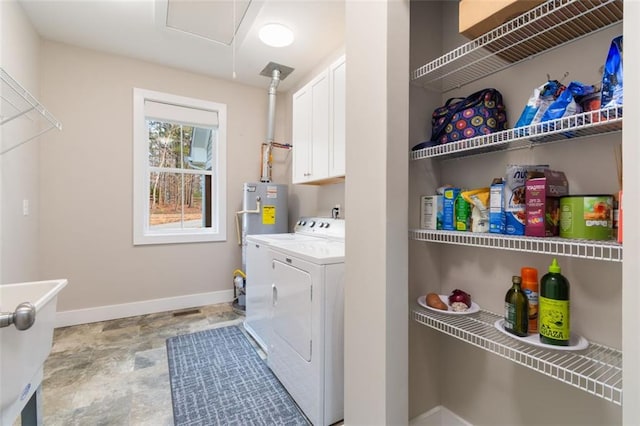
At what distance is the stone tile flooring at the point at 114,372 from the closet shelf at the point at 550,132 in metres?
1.97

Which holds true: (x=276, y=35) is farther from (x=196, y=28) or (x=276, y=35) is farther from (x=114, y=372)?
(x=114, y=372)

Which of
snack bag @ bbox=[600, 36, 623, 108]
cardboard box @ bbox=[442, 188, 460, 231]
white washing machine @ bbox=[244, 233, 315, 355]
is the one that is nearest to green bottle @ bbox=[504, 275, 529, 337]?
cardboard box @ bbox=[442, 188, 460, 231]

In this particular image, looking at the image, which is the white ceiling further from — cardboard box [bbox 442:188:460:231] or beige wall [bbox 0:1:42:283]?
cardboard box [bbox 442:188:460:231]

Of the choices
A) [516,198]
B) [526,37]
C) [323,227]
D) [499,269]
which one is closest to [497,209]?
[516,198]

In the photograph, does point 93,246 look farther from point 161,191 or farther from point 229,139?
point 229,139

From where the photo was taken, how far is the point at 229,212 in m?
3.66

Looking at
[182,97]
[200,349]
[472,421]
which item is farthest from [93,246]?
[472,421]

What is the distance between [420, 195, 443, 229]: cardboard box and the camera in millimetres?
1305

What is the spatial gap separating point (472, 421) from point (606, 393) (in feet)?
2.66

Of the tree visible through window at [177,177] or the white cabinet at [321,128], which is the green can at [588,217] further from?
the tree visible through window at [177,177]

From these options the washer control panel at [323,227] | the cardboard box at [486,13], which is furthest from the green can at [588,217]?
the washer control panel at [323,227]

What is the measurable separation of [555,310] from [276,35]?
2789mm

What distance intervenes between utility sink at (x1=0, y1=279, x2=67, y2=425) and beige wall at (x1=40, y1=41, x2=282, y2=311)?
83.9 inches

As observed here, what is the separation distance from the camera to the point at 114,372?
2.06m
